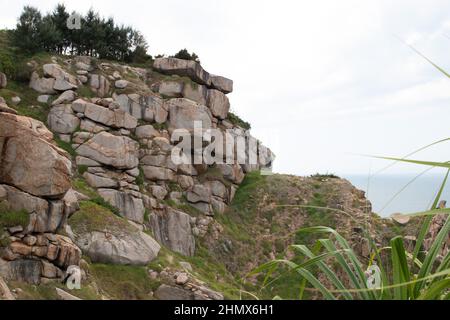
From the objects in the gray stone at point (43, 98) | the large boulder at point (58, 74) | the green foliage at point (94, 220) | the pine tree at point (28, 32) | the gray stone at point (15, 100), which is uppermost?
the pine tree at point (28, 32)

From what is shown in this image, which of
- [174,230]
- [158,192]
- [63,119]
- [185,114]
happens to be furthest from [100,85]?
[174,230]

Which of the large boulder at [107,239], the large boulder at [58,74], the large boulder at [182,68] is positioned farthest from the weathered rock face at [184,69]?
the large boulder at [107,239]

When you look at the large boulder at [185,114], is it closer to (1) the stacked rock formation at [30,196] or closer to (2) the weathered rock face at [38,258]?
(1) the stacked rock formation at [30,196]

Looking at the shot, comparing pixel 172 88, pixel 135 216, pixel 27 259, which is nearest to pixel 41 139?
pixel 27 259

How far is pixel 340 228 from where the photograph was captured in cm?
3194

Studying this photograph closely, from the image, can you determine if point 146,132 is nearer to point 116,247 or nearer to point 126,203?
point 126,203

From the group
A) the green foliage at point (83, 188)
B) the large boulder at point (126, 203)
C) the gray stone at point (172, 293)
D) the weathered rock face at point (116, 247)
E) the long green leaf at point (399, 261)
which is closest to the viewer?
the long green leaf at point (399, 261)

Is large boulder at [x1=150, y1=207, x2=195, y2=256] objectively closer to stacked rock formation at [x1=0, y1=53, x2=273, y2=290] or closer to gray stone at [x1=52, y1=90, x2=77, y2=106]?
stacked rock formation at [x1=0, y1=53, x2=273, y2=290]

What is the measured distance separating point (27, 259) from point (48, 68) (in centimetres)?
1893

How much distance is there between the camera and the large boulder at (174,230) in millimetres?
26750

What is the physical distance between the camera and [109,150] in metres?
26.9

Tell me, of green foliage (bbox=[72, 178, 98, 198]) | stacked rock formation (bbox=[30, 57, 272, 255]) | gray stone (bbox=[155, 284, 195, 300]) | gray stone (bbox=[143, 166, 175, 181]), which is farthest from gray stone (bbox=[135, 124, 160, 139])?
gray stone (bbox=[155, 284, 195, 300])

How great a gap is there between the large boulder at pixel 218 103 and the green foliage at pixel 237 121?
1323 mm
